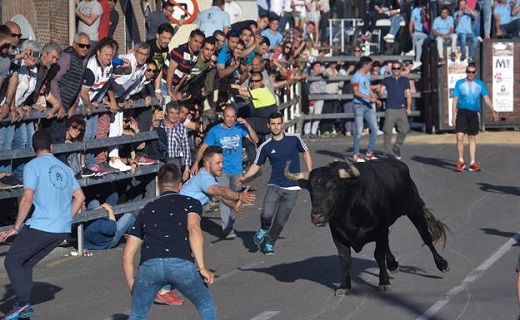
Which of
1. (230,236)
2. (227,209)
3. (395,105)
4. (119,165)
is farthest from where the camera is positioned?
(395,105)

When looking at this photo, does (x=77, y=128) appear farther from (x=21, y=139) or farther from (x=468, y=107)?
(x=468, y=107)

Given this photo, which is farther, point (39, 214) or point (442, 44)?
point (442, 44)

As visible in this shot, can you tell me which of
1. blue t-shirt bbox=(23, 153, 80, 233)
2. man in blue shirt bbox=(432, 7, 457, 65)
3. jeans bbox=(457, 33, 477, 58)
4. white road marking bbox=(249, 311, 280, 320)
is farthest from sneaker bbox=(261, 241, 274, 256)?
jeans bbox=(457, 33, 477, 58)

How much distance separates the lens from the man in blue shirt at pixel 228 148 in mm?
17484

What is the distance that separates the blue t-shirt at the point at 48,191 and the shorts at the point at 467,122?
1384cm

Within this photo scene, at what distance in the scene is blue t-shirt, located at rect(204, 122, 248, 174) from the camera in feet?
57.5

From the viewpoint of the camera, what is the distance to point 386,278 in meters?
13.3

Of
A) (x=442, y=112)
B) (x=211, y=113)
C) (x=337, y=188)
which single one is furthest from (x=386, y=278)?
(x=442, y=112)

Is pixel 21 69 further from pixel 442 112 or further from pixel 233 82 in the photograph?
pixel 442 112

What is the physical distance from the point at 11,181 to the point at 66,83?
171 cm

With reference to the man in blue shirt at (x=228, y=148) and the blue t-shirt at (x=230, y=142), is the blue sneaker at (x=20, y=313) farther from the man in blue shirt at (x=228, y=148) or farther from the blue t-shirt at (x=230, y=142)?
the blue t-shirt at (x=230, y=142)

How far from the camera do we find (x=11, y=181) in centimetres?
1479

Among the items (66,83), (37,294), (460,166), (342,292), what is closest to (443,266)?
(342,292)

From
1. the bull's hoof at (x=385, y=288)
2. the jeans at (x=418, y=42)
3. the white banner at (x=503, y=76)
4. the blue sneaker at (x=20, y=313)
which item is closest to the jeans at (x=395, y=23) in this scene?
the jeans at (x=418, y=42)
